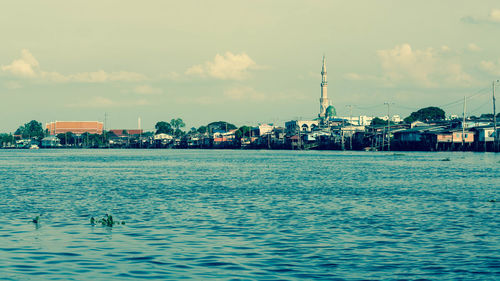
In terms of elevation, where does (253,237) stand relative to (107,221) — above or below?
below

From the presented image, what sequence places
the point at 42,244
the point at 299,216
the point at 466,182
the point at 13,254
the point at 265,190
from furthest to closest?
the point at 466,182, the point at 265,190, the point at 299,216, the point at 42,244, the point at 13,254

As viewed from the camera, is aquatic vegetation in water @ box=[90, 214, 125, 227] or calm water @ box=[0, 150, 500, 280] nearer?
calm water @ box=[0, 150, 500, 280]

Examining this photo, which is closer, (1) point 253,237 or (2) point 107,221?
(1) point 253,237

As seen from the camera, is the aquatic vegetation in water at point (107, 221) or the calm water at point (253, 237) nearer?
the calm water at point (253, 237)

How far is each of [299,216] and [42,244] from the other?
1182 cm

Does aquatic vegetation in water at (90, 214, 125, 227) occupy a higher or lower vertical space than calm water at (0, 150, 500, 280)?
higher

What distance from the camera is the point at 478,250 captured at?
→ 18953 millimetres

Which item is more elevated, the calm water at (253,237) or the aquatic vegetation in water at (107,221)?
the aquatic vegetation in water at (107,221)

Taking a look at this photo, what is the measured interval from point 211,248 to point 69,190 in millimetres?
26149

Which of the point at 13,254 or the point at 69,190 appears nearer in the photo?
the point at 13,254

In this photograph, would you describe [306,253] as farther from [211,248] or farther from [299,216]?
[299,216]

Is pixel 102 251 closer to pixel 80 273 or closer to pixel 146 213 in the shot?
pixel 80 273

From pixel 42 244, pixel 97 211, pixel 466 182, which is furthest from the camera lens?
pixel 466 182

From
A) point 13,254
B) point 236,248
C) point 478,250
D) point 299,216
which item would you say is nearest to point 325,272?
point 236,248
